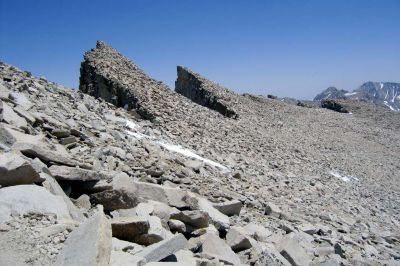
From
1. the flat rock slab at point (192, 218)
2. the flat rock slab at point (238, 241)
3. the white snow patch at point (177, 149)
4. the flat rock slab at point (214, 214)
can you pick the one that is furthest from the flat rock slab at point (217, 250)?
the white snow patch at point (177, 149)

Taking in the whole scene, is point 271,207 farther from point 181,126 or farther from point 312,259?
point 181,126

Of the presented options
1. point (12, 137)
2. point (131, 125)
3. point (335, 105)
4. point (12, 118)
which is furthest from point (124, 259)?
point (335, 105)

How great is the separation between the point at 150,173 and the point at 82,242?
5.67 m

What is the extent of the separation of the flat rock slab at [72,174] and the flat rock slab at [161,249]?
2484 mm

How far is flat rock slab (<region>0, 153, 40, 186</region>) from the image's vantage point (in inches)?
240

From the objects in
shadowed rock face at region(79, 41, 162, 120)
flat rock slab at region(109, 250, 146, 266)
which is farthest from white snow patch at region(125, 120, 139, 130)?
flat rock slab at region(109, 250, 146, 266)

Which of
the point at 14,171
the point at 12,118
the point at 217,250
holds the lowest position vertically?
the point at 217,250

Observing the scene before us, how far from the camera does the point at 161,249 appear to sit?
19.3 feet

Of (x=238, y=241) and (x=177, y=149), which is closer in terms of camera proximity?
(x=238, y=241)

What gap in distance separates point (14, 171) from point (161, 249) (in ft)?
8.70

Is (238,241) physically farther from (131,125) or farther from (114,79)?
(114,79)

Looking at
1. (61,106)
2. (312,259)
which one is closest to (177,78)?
(61,106)

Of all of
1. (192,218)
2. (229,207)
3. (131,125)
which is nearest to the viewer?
(192,218)

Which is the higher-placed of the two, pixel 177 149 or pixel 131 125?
pixel 131 125
